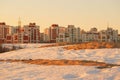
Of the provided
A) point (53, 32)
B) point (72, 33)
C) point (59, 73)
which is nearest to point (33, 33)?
point (72, 33)

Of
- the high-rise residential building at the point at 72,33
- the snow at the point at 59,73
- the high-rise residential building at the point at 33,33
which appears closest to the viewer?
the snow at the point at 59,73

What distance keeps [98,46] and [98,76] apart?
12291 millimetres

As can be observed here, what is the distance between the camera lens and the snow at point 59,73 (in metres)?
13.1

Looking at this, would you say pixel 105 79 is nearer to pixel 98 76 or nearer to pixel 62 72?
pixel 98 76

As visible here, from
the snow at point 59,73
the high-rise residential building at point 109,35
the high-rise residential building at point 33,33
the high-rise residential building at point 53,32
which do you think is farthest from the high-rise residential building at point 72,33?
the snow at point 59,73

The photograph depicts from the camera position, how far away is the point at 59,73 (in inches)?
560

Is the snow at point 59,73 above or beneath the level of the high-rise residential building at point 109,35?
beneath

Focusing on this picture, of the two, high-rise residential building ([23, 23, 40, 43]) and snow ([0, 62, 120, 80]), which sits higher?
high-rise residential building ([23, 23, 40, 43])

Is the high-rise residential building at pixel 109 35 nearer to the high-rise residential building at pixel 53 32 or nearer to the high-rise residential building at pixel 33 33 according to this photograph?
the high-rise residential building at pixel 53 32

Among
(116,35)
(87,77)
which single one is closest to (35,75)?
(87,77)

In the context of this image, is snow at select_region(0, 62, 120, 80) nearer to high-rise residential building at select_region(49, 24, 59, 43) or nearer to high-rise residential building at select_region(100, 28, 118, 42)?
high-rise residential building at select_region(49, 24, 59, 43)

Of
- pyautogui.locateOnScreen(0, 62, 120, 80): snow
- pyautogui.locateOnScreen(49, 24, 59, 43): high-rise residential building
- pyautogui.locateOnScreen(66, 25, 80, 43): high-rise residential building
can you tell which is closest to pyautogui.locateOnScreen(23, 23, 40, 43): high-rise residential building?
pyautogui.locateOnScreen(49, 24, 59, 43): high-rise residential building

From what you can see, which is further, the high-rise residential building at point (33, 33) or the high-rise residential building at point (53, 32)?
the high-rise residential building at point (53, 32)

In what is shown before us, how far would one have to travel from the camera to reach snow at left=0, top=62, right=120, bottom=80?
13.1m
